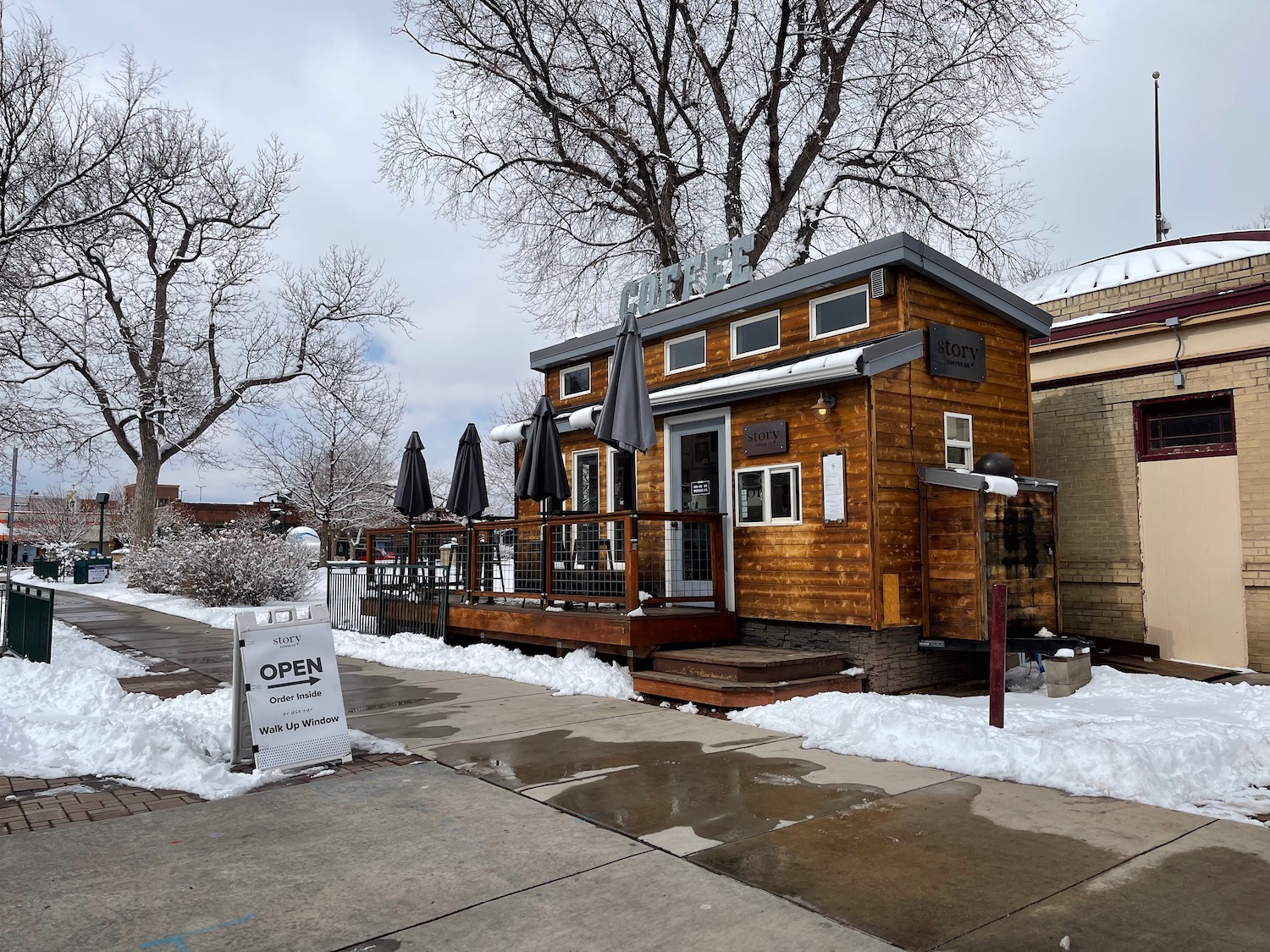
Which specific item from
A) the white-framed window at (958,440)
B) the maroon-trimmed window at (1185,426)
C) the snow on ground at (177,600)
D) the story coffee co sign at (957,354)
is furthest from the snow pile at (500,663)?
the maroon-trimmed window at (1185,426)

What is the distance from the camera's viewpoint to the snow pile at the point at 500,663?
9.49 meters

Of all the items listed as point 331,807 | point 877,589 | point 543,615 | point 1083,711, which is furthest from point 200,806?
point 1083,711

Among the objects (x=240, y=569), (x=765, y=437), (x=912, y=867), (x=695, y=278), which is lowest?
(x=912, y=867)

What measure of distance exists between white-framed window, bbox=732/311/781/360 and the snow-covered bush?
13494 millimetres

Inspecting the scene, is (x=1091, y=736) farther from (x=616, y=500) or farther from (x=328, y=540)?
(x=328, y=540)

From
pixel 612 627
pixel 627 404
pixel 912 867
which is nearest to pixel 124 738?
pixel 612 627

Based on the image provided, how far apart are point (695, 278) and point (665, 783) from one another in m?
8.33

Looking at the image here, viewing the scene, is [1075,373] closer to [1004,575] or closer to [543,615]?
[1004,575]

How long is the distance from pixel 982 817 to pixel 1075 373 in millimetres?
8687

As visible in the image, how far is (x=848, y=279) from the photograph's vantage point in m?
9.94

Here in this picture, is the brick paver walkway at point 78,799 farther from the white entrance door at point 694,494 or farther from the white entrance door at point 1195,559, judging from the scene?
the white entrance door at point 1195,559

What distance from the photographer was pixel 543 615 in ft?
34.9

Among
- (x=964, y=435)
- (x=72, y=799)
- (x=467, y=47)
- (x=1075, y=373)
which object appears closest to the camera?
(x=72, y=799)

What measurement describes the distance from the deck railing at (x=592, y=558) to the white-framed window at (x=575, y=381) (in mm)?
2320
